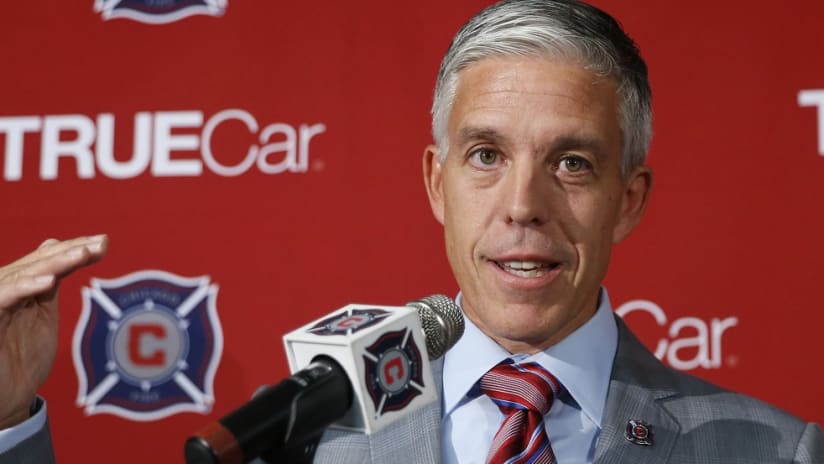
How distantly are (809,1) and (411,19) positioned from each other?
816mm

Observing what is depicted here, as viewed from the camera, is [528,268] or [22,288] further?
[528,268]

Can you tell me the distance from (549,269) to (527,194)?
0.11m

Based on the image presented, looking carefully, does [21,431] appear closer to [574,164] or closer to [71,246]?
[71,246]

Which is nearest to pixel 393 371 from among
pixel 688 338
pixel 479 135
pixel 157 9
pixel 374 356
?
pixel 374 356

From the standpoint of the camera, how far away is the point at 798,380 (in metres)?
1.80

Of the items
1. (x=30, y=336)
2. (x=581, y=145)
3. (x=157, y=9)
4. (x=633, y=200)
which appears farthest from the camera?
(x=157, y=9)

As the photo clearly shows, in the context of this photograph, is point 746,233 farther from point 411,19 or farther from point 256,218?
point 256,218

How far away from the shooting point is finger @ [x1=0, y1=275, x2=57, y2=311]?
1074 mm

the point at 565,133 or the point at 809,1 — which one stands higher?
the point at 809,1

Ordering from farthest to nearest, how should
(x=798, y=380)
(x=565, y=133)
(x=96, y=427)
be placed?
(x=96, y=427), (x=798, y=380), (x=565, y=133)

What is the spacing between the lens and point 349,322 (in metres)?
0.78

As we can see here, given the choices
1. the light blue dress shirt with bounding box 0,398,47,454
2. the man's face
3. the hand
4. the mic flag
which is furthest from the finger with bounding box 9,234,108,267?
the man's face

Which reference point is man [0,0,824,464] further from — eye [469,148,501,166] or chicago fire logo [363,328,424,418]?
chicago fire logo [363,328,424,418]

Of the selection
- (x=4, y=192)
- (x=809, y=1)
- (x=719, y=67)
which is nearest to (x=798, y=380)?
(x=719, y=67)
